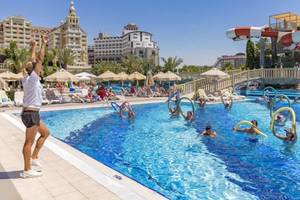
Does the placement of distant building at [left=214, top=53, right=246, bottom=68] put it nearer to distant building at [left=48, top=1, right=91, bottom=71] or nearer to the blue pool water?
distant building at [left=48, top=1, right=91, bottom=71]

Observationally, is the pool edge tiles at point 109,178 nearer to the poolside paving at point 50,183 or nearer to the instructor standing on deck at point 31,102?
the poolside paving at point 50,183

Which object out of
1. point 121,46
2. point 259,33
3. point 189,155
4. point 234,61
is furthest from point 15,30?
point 189,155

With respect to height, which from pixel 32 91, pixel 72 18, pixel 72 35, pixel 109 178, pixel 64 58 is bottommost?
pixel 109 178

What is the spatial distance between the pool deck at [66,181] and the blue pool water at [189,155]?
918mm

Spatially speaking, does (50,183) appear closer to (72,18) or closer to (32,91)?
(32,91)

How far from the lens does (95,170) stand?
6.10 m

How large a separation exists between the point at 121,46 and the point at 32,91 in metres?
170

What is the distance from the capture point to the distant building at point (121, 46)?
16438 cm

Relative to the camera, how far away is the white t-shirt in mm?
5355

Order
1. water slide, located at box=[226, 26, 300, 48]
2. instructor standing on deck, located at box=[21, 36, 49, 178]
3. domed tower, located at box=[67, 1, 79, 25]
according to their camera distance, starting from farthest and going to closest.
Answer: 1. domed tower, located at box=[67, 1, 79, 25]
2. water slide, located at box=[226, 26, 300, 48]
3. instructor standing on deck, located at box=[21, 36, 49, 178]

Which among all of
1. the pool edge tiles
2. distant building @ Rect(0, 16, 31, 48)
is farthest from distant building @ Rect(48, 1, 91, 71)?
the pool edge tiles

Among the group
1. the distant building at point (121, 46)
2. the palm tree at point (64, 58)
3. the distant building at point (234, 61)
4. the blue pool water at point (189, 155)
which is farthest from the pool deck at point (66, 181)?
the distant building at point (121, 46)

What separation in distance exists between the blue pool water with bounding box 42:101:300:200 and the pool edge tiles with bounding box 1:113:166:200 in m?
0.77

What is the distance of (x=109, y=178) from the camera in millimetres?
5645
